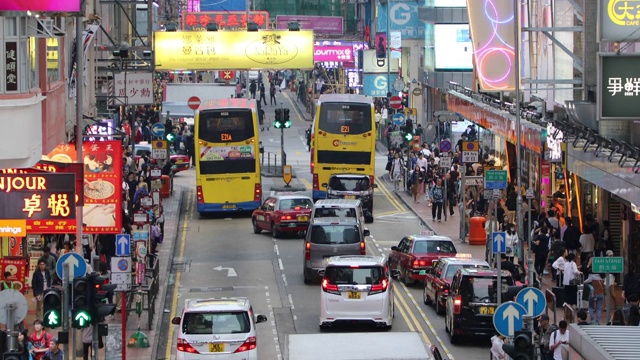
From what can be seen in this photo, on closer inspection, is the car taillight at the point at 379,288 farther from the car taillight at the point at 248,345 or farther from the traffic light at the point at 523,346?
the traffic light at the point at 523,346

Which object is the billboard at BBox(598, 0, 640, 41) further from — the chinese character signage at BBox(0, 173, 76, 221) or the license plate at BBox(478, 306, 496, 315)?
the chinese character signage at BBox(0, 173, 76, 221)

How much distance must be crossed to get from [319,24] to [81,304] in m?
90.5

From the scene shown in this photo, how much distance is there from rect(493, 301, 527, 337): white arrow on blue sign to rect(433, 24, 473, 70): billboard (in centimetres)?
5417

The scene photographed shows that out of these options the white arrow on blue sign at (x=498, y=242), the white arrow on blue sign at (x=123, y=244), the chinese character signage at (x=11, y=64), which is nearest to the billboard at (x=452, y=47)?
the white arrow on blue sign at (x=498, y=242)

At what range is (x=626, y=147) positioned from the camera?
30734mm

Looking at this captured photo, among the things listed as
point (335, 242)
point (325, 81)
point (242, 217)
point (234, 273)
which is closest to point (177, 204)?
point (242, 217)

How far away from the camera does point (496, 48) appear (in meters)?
42.1

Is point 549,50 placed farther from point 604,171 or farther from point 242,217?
point 242,217

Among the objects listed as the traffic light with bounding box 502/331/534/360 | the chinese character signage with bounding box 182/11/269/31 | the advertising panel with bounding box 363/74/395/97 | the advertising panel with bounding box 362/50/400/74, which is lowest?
the traffic light with bounding box 502/331/534/360

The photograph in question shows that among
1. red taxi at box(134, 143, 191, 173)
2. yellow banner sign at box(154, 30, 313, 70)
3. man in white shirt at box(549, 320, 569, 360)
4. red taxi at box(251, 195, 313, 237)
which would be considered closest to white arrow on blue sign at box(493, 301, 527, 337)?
man in white shirt at box(549, 320, 569, 360)

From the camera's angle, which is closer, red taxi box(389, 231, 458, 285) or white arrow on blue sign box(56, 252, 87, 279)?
white arrow on blue sign box(56, 252, 87, 279)

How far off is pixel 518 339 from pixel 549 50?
2371 centimetres

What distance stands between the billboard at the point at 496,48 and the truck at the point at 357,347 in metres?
24.2

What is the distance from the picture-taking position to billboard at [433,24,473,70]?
246ft
